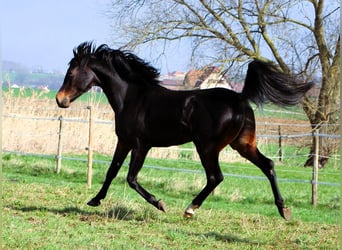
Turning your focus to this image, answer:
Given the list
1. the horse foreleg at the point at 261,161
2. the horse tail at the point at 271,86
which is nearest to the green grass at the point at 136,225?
the horse foreleg at the point at 261,161

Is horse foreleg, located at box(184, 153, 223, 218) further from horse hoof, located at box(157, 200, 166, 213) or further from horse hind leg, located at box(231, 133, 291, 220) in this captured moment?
horse hind leg, located at box(231, 133, 291, 220)

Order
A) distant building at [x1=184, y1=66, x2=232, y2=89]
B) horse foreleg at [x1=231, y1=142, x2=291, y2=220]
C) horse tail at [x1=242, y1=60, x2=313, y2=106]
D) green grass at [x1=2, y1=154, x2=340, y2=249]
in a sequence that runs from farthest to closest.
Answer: distant building at [x1=184, y1=66, x2=232, y2=89]
horse tail at [x1=242, y1=60, x2=313, y2=106]
horse foreleg at [x1=231, y1=142, x2=291, y2=220]
green grass at [x1=2, y1=154, x2=340, y2=249]

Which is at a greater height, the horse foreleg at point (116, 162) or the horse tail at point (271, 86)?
the horse tail at point (271, 86)

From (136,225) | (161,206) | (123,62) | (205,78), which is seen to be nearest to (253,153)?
(161,206)

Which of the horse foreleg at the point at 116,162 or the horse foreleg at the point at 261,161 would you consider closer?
the horse foreleg at the point at 261,161

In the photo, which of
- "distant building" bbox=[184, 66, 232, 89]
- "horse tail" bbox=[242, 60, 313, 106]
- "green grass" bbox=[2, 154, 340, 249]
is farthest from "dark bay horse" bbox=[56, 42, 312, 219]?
"distant building" bbox=[184, 66, 232, 89]

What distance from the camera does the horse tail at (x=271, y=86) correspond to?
675 cm

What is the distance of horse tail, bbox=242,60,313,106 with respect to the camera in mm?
6750

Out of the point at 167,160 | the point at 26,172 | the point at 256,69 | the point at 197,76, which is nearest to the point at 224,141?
the point at 256,69

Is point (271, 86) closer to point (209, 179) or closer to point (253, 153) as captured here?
point (253, 153)

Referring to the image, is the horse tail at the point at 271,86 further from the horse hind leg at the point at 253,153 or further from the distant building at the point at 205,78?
the distant building at the point at 205,78

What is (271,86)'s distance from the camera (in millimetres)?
6750

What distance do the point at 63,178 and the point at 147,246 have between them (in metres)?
7.88

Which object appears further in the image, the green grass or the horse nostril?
the horse nostril
